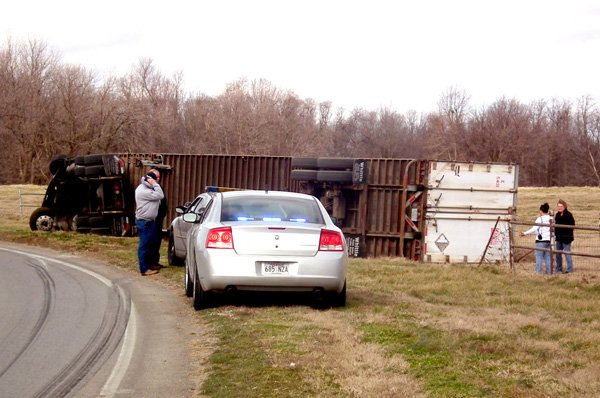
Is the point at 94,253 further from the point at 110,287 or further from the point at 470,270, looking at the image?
the point at 470,270

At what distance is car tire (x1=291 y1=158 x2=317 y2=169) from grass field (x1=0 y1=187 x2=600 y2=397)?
26.8 ft

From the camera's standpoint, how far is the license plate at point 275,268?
9.65 metres

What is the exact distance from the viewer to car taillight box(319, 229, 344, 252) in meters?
9.82

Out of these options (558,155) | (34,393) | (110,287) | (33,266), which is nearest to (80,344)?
(34,393)

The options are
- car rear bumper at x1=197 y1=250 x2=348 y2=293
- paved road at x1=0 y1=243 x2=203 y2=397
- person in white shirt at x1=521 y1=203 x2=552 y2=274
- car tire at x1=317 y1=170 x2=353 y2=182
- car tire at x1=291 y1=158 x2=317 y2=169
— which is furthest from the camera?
car tire at x1=291 y1=158 x2=317 y2=169

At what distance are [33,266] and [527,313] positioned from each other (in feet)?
33.6

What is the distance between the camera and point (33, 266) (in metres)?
16.2

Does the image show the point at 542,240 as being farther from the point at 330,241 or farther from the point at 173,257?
the point at 330,241

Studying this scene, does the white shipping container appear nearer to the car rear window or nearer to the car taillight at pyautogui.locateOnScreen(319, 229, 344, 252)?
the car rear window

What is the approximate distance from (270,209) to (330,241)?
112 centimetres

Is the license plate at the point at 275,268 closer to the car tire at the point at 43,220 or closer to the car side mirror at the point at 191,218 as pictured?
the car side mirror at the point at 191,218

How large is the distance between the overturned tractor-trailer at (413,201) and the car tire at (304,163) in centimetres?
3

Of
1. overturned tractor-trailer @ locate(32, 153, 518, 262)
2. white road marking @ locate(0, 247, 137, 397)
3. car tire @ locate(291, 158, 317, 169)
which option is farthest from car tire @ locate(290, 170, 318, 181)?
white road marking @ locate(0, 247, 137, 397)

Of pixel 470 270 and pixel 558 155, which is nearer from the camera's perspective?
pixel 470 270
